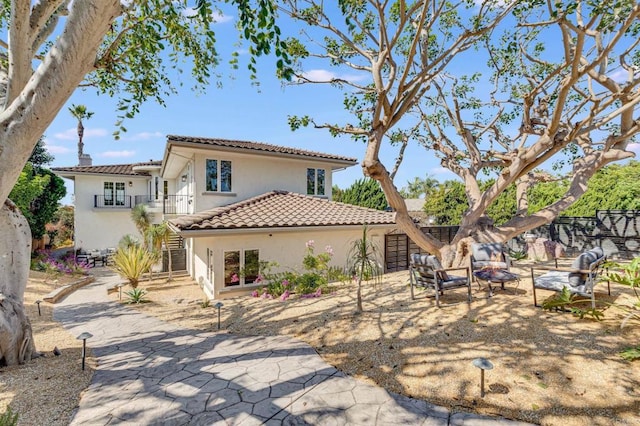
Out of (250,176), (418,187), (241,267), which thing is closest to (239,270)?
(241,267)

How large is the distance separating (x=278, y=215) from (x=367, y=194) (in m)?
18.5

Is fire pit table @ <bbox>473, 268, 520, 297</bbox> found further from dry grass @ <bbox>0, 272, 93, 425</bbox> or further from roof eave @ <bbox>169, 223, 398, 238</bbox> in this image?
dry grass @ <bbox>0, 272, 93, 425</bbox>

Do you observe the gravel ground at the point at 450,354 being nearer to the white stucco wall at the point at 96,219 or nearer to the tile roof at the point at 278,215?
the tile roof at the point at 278,215

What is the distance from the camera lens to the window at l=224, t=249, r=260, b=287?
38.0 ft

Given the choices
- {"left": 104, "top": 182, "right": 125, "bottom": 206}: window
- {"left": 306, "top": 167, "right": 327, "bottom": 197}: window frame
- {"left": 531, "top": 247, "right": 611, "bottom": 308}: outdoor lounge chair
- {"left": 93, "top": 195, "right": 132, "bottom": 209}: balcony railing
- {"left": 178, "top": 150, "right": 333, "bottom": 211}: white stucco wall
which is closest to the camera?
{"left": 531, "top": 247, "right": 611, "bottom": 308}: outdoor lounge chair

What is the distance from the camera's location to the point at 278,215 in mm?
12625

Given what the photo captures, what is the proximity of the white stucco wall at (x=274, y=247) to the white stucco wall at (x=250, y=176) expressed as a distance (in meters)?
2.08

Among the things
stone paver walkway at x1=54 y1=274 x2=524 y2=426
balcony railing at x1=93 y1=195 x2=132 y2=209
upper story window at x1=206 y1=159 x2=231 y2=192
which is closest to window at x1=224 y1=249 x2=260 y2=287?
upper story window at x1=206 y1=159 x2=231 y2=192

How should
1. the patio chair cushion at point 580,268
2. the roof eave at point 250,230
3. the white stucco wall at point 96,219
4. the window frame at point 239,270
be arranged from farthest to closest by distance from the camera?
the white stucco wall at point 96,219
the window frame at point 239,270
the roof eave at point 250,230
the patio chair cushion at point 580,268

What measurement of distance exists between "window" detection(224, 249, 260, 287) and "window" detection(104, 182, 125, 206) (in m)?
18.5

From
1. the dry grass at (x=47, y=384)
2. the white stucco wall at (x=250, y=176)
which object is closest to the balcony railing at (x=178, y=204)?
the white stucco wall at (x=250, y=176)

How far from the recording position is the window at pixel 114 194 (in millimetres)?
24172

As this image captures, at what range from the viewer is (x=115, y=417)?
414 cm

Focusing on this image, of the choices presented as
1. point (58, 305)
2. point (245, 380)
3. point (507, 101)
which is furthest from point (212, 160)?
point (507, 101)
